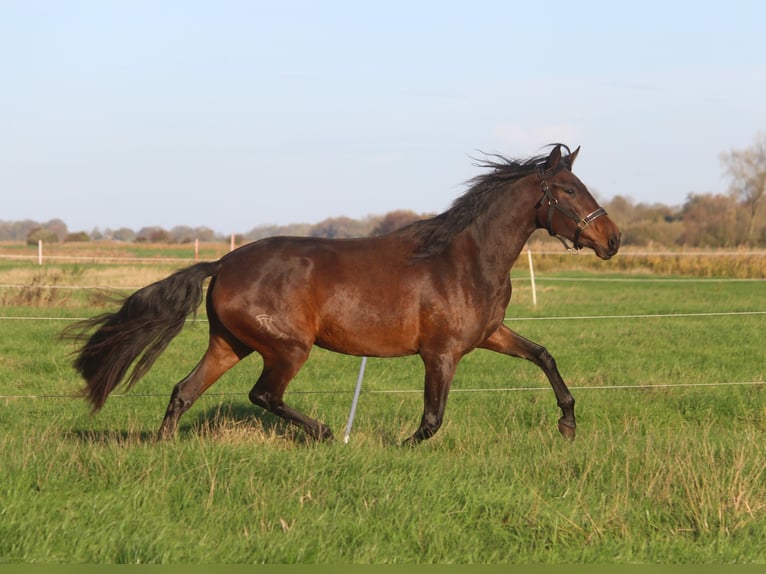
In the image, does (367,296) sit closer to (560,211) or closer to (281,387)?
(281,387)

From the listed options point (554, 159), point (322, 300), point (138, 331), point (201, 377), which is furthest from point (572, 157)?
point (138, 331)

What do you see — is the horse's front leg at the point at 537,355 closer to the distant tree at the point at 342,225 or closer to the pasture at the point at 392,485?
the pasture at the point at 392,485

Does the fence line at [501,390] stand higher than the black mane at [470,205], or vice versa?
the black mane at [470,205]

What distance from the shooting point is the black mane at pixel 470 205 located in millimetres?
6734

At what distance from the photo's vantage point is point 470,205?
269 inches

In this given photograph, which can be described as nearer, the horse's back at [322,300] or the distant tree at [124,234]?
the horse's back at [322,300]

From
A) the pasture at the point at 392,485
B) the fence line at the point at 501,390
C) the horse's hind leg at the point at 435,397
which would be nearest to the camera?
the pasture at the point at 392,485

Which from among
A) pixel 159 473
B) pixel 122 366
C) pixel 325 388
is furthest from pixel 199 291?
pixel 325 388

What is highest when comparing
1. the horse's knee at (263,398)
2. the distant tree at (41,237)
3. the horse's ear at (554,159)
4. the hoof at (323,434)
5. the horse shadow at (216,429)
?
the horse's ear at (554,159)

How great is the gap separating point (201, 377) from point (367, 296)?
130 cm

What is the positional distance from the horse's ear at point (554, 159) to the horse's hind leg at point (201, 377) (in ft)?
8.20

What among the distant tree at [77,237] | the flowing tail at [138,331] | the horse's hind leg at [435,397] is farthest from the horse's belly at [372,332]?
the distant tree at [77,237]

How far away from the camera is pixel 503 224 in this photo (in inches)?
268

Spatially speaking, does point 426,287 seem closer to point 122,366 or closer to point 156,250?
point 122,366
